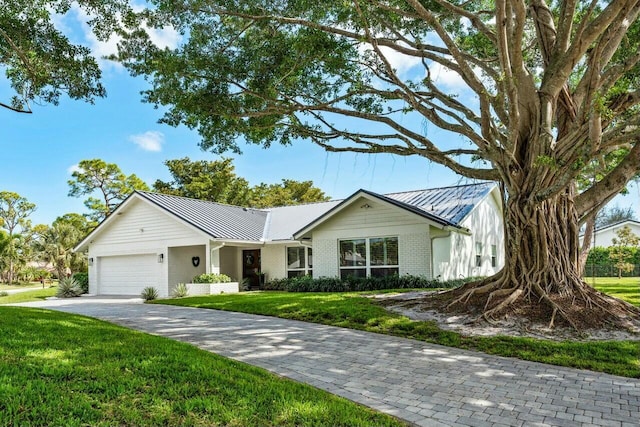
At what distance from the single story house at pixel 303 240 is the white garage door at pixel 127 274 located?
52mm

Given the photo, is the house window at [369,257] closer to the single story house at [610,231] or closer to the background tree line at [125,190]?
the background tree line at [125,190]

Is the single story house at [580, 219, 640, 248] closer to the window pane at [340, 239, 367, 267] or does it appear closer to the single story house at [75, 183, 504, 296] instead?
the single story house at [75, 183, 504, 296]

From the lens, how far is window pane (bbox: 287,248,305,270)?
2245 centimetres

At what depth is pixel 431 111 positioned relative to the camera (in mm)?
11078

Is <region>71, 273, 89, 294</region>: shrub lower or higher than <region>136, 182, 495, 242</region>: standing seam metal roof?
lower

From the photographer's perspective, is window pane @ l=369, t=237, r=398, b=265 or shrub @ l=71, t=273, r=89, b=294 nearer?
window pane @ l=369, t=237, r=398, b=265

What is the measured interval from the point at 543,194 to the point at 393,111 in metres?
5.06

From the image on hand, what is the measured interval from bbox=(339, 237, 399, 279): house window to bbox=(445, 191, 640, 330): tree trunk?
812cm

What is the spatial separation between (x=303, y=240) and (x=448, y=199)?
7268 mm

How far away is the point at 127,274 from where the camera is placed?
74.1ft

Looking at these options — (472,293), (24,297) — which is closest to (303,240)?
(472,293)

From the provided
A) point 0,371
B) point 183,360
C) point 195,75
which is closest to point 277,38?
point 195,75

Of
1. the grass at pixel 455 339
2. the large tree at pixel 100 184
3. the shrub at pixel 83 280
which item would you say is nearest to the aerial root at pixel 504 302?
the grass at pixel 455 339

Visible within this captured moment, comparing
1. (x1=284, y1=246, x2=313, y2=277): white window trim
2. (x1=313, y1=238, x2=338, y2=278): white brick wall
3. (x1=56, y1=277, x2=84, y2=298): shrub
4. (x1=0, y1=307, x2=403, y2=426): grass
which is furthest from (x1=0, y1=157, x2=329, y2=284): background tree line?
(x1=0, y1=307, x2=403, y2=426): grass
